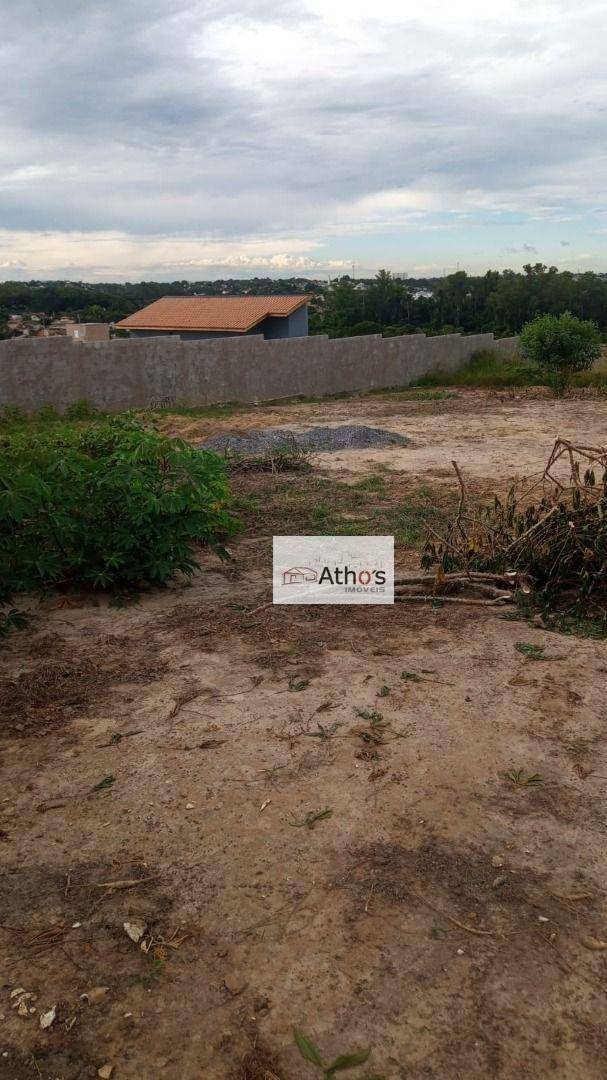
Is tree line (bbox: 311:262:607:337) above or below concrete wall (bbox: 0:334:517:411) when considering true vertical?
above

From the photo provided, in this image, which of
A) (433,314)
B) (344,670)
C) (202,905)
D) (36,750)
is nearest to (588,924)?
(202,905)

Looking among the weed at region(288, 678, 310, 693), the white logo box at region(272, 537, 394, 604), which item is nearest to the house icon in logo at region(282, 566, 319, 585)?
the white logo box at region(272, 537, 394, 604)

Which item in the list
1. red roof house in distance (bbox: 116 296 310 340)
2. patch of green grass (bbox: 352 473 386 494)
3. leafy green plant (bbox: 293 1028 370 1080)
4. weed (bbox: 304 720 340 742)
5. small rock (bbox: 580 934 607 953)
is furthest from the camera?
red roof house in distance (bbox: 116 296 310 340)

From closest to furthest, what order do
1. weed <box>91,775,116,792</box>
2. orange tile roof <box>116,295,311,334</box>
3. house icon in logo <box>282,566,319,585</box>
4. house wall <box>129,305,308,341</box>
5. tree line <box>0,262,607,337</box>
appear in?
weed <box>91,775,116,792</box>, house icon in logo <box>282,566,319,585</box>, orange tile roof <box>116,295,311,334</box>, house wall <box>129,305,308,341</box>, tree line <box>0,262,607,337</box>

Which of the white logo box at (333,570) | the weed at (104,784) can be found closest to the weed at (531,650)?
the white logo box at (333,570)

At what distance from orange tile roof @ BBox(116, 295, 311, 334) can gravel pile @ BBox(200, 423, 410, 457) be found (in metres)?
12.6

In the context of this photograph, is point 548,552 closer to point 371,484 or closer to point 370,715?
point 370,715

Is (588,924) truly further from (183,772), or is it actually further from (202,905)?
(183,772)

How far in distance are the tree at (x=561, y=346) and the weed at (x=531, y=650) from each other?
1437 cm

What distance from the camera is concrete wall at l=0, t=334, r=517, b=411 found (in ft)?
44.2

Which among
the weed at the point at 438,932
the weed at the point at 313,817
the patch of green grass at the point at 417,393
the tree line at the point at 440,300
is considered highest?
the tree line at the point at 440,300

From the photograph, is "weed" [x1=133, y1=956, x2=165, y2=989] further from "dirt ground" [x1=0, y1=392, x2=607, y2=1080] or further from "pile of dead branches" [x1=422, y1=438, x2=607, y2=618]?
"pile of dead branches" [x1=422, y1=438, x2=607, y2=618]

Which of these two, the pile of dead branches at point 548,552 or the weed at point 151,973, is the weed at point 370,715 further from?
the pile of dead branches at point 548,552

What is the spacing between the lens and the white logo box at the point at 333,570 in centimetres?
517
